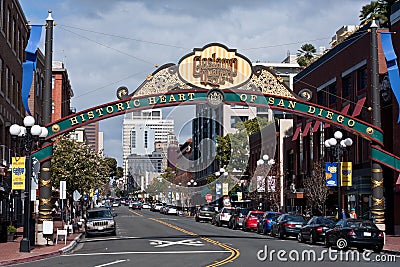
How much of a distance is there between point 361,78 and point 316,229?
2042cm

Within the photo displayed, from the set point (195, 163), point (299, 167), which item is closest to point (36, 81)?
point (299, 167)

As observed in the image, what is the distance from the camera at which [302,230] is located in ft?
113

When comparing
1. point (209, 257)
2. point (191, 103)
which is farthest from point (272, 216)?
point (209, 257)

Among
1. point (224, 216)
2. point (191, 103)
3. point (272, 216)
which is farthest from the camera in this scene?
point (224, 216)

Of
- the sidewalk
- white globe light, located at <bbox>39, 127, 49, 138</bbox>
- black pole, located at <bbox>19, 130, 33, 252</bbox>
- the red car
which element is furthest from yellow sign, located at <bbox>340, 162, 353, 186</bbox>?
black pole, located at <bbox>19, 130, 33, 252</bbox>

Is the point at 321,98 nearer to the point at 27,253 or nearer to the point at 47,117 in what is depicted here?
the point at 47,117

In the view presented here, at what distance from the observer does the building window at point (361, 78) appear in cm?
4906

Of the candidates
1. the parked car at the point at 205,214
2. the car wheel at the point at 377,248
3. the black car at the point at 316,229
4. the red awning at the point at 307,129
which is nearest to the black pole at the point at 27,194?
the black car at the point at 316,229

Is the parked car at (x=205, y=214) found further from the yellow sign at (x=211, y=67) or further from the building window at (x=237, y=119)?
the building window at (x=237, y=119)

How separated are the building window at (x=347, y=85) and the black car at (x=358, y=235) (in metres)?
25.2

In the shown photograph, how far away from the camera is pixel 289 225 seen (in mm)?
38094

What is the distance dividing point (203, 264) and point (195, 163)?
98.5 meters

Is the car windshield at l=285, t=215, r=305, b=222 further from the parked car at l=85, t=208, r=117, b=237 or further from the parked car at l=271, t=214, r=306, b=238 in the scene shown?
the parked car at l=85, t=208, r=117, b=237

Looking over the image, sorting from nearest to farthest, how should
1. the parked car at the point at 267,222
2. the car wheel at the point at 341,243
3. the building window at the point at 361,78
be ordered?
the car wheel at the point at 341,243, the parked car at the point at 267,222, the building window at the point at 361,78
